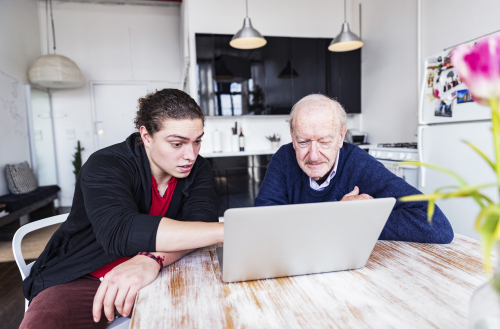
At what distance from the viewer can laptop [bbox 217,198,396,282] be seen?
0.63m

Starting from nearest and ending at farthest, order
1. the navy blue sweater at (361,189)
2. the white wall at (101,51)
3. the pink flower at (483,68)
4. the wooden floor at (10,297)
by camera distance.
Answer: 1. the pink flower at (483,68)
2. the navy blue sweater at (361,189)
3. the wooden floor at (10,297)
4. the white wall at (101,51)

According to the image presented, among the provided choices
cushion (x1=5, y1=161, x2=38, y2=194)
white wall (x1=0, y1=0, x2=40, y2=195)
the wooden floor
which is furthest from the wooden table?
white wall (x1=0, y1=0, x2=40, y2=195)

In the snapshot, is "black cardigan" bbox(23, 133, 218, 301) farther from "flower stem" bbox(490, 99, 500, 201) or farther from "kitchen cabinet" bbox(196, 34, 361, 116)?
"kitchen cabinet" bbox(196, 34, 361, 116)

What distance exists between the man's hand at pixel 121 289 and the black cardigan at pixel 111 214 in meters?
0.09

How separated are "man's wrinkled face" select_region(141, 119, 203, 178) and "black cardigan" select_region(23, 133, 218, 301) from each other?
2.7 inches

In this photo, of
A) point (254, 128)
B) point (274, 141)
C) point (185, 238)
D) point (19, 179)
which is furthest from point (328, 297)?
point (19, 179)

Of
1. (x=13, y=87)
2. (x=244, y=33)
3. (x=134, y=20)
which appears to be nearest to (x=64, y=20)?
(x=134, y=20)

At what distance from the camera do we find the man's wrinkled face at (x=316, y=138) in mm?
1236

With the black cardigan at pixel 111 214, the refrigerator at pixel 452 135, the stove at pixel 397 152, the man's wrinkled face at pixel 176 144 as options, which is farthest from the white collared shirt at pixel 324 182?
the stove at pixel 397 152

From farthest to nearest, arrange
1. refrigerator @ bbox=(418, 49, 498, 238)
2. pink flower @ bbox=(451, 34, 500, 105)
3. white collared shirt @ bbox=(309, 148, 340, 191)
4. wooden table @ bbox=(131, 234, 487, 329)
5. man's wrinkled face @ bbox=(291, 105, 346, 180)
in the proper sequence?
refrigerator @ bbox=(418, 49, 498, 238) → white collared shirt @ bbox=(309, 148, 340, 191) → man's wrinkled face @ bbox=(291, 105, 346, 180) → wooden table @ bbox=(131, 234, 487, 329) → pink flower @ bbox=(451, 34, 500, 105)

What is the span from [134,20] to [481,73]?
6.09 meters

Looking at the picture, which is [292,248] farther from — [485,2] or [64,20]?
[64,20]

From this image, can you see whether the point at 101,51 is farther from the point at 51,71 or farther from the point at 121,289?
the point at 121,289

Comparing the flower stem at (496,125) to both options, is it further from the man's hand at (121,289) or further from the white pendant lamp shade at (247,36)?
the white pendant lamp shade at (247,36)
